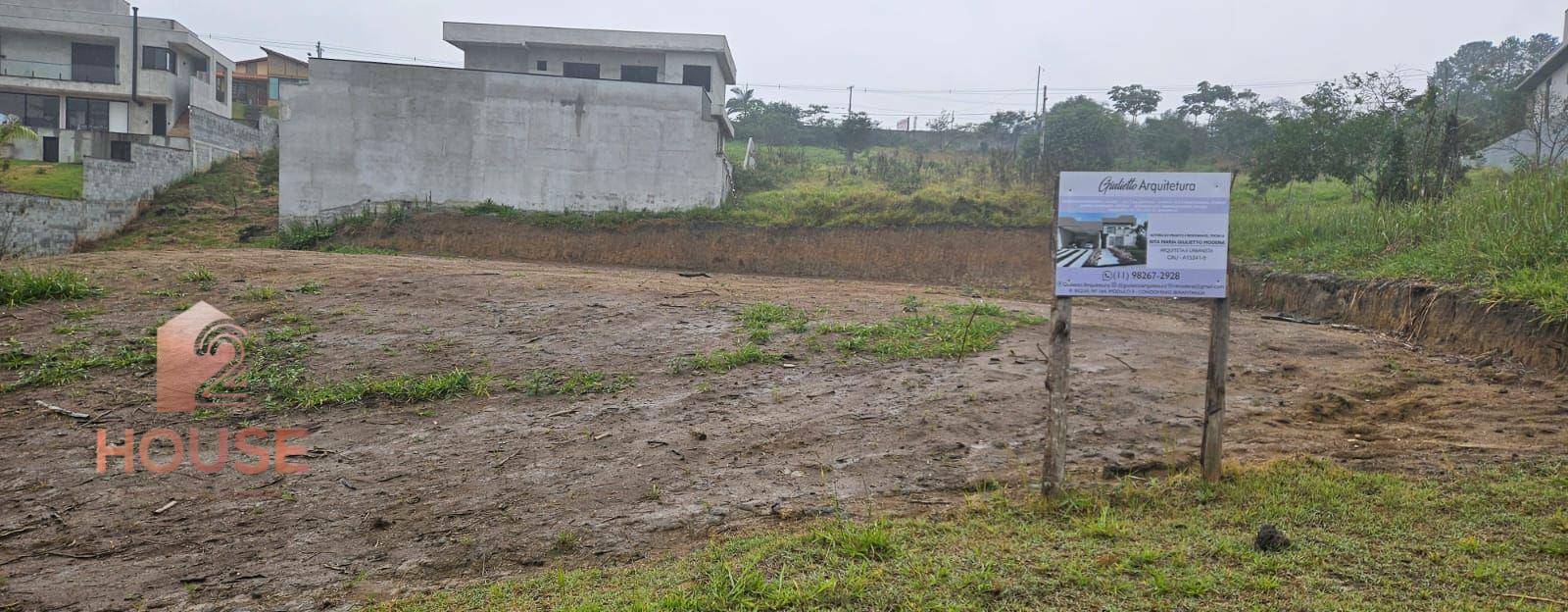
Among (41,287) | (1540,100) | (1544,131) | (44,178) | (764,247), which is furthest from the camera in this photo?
(44,178)

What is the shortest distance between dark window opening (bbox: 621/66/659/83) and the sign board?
23787 mm

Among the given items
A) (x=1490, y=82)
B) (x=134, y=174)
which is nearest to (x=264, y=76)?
(x=134, y=174)

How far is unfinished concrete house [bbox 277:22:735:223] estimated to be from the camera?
70.3ft

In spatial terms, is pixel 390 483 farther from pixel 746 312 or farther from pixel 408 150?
pixel 408 150

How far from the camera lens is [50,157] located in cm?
3103

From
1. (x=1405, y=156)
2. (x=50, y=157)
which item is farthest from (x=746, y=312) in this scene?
(x=50, y=157)

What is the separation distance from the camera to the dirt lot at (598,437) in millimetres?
4758

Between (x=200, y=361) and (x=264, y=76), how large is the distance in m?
45.3

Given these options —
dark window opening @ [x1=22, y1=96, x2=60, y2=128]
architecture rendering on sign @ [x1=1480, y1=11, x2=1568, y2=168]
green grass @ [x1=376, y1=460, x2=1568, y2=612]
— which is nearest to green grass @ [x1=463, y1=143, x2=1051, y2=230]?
architecture rendering on sign @ [x1=1480, y1=11, x2=1568, y2=168]

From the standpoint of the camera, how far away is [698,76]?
88.1 ft

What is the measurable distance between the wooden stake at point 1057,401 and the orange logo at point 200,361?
6096 mm

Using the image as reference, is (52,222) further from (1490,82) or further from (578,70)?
(1490,82)

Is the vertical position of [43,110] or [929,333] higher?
[43,110]

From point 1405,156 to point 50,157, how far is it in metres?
38.7
